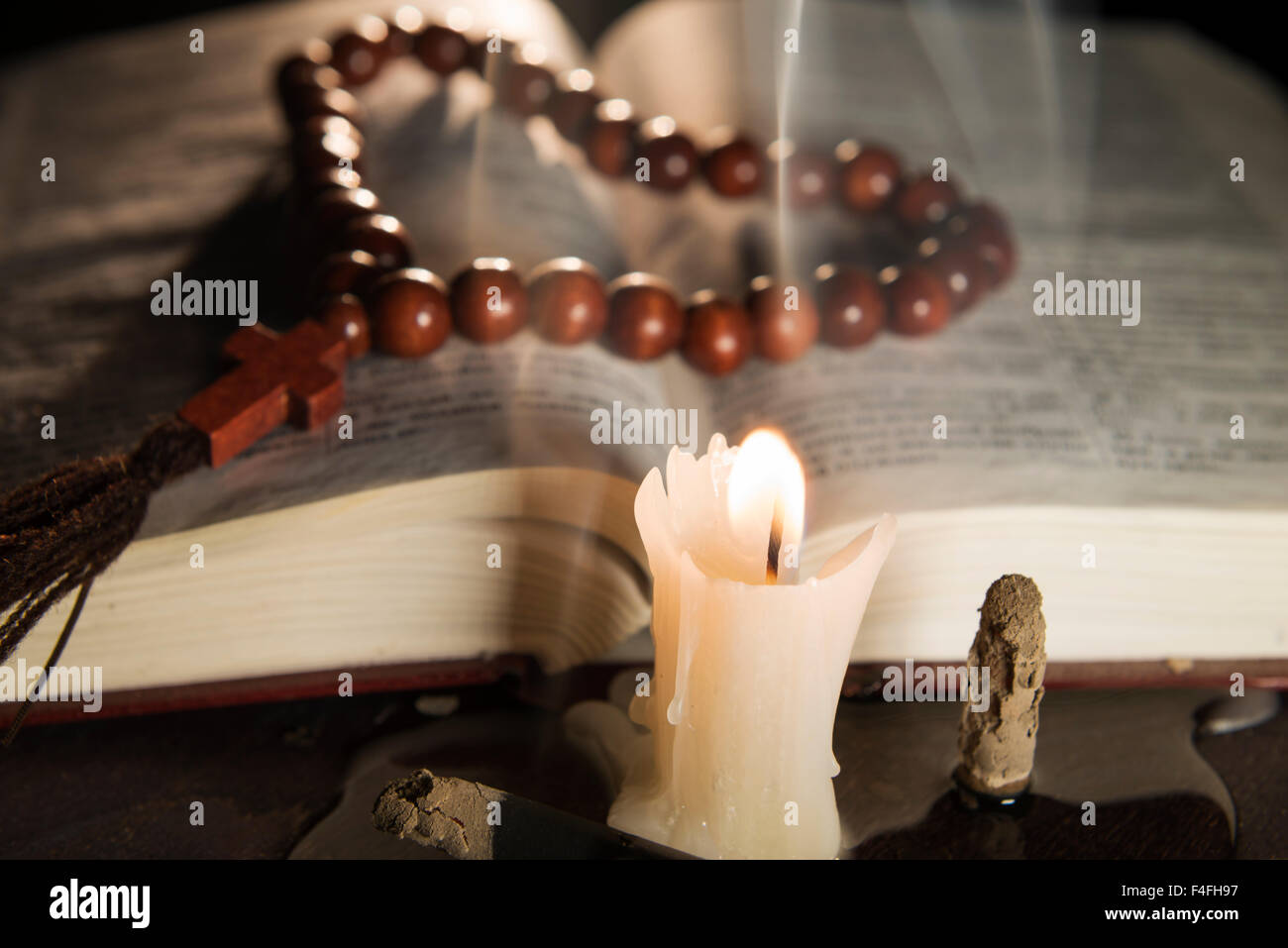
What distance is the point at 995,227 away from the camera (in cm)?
120

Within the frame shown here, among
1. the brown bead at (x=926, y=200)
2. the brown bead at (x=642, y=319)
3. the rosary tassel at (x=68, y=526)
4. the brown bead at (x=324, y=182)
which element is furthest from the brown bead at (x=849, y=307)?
the rosary tassel at (x=68, y=526)

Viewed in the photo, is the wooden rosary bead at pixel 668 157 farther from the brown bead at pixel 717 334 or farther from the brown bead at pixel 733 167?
the brown bead at pixel 717 334

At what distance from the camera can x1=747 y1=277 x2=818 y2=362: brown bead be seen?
1.05m

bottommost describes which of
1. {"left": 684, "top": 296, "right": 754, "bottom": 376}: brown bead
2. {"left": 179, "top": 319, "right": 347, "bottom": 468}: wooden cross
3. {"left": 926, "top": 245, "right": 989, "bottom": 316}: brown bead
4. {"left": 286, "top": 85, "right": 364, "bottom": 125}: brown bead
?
{"left": 179, "top": 319, "right": 347, "bottom": 468}: wooden cross

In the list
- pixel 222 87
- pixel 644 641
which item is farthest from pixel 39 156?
pixel 644 641

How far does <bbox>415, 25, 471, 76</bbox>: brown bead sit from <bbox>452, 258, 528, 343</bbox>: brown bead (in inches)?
23.1

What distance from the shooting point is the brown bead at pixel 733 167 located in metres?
1.32

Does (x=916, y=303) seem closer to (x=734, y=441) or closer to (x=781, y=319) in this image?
(x=781, y=319)

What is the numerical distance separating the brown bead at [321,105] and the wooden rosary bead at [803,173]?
0.47 m

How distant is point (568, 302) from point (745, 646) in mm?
453

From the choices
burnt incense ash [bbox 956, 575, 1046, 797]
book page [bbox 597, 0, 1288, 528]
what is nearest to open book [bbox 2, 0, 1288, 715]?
book page [bbox 597, 0, 1288, 528]

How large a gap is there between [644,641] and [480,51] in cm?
89

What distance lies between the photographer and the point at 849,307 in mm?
1077

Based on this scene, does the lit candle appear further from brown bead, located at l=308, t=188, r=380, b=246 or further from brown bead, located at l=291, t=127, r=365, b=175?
brown bead, located at l=291, t=127, r=365, b=175
